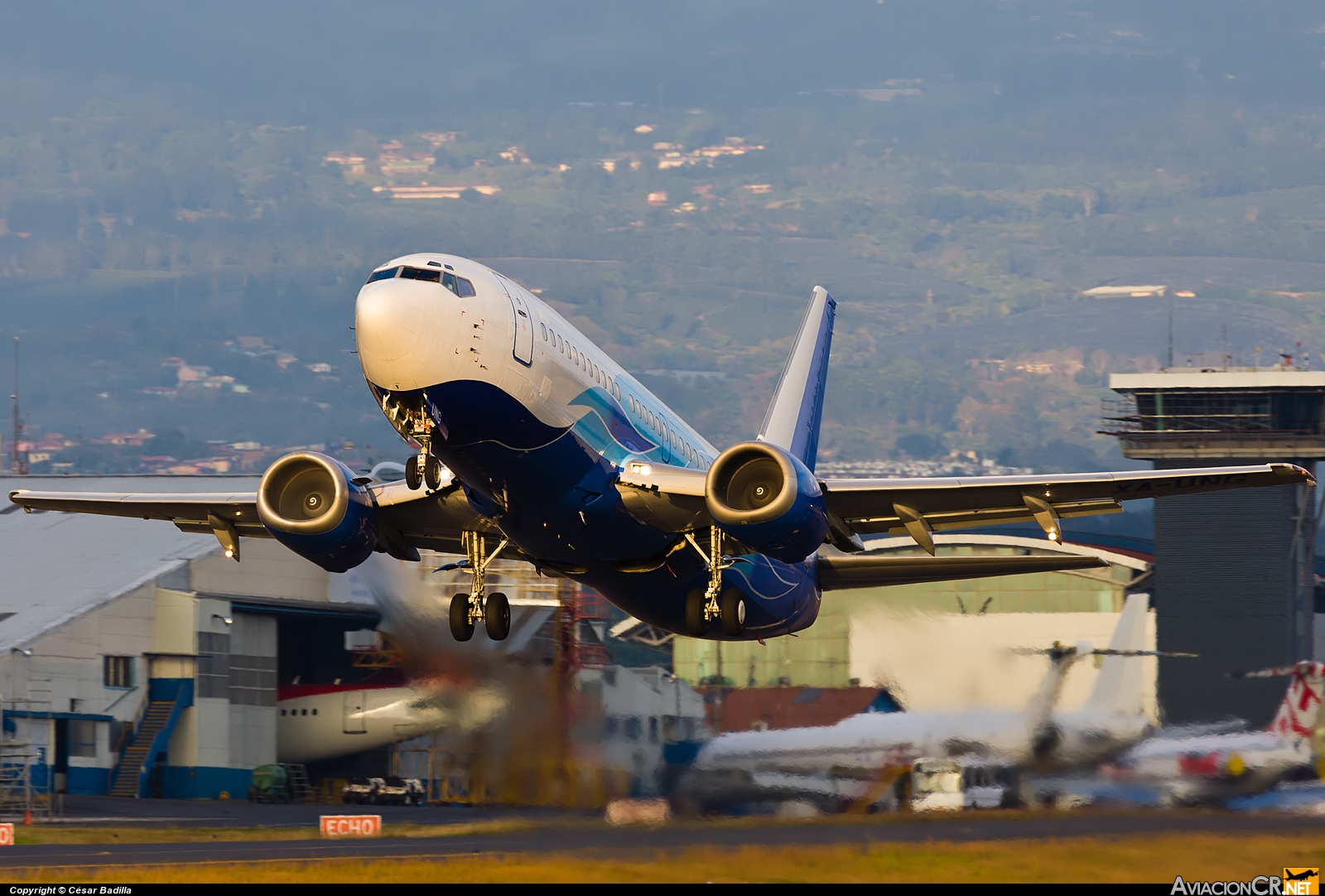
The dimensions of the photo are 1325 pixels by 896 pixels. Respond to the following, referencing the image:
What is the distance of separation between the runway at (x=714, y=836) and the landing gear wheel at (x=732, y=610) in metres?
4.89

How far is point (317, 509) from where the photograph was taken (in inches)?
1091

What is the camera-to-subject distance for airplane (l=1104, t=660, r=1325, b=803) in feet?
113

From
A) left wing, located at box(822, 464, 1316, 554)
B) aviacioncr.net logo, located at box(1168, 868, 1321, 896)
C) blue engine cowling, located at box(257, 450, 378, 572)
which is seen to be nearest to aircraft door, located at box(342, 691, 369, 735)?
blue engine cowling, located at box(257, 450, 378, 572)

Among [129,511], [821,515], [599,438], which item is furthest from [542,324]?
[129,511]

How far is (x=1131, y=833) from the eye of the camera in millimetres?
30906

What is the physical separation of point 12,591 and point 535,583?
19.0m

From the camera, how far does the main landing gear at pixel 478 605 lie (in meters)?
27.6

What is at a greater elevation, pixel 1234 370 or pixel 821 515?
pixel 1234 370

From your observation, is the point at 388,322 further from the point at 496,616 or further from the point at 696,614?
the point at 696,614

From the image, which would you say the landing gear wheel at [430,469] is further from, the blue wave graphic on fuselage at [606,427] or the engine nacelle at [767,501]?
the engine nacelle at [767,501]

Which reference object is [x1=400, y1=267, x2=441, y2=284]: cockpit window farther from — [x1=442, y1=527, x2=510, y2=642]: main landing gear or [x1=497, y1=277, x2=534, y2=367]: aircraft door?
[x1=442, y1=527, x2=510, y2=642]: main landing gear

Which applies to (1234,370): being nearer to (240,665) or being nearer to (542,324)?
(240,665)

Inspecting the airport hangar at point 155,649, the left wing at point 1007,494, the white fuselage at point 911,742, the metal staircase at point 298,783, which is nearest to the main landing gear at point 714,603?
the left wing at point 1007,494

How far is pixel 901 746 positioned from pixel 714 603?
44.5 ft
